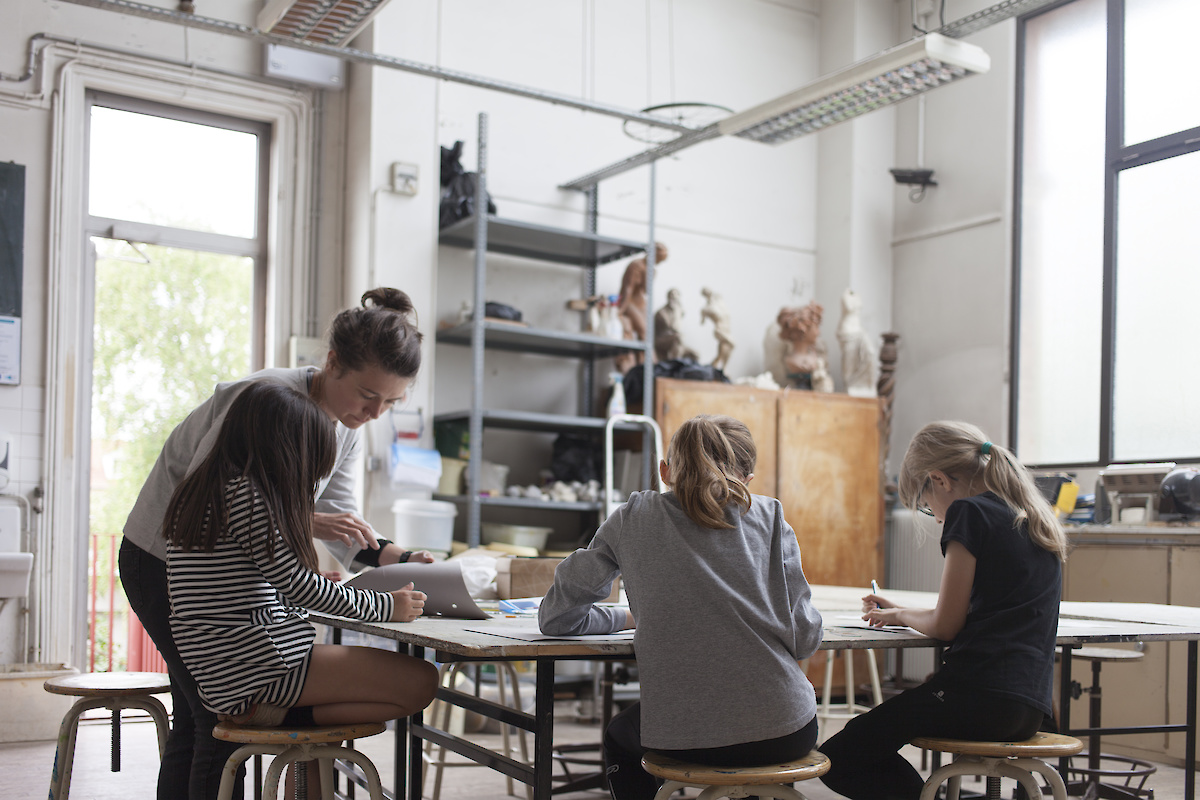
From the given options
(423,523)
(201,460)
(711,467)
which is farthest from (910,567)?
(201,460)

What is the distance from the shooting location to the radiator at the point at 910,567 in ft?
19.9

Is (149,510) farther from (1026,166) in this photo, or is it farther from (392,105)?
(1026,166)

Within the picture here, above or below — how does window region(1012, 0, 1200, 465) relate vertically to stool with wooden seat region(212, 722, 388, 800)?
above

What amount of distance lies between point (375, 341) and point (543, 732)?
0.87 metres

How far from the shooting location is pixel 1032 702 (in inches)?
85.7

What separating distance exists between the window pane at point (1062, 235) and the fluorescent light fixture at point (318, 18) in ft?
13.1

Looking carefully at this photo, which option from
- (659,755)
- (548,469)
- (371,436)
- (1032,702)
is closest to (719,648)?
(659,755)

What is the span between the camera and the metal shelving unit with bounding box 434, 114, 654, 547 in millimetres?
5117

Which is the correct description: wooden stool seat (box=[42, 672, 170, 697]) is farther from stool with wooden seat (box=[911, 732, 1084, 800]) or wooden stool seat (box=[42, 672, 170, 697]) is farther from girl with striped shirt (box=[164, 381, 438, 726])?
stool with wooden seat (box=[911, 732, 1084, 800])

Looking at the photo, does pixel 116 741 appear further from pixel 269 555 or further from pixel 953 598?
pixel 953 598

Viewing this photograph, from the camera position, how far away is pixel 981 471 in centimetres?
231

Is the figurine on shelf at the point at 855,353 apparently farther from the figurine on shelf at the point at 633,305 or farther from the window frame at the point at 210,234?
the window frame at the point at 210,234

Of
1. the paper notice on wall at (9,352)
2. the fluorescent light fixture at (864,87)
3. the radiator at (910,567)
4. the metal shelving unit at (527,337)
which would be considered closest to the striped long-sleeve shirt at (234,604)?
the fluorescent light fixture at (864,87)

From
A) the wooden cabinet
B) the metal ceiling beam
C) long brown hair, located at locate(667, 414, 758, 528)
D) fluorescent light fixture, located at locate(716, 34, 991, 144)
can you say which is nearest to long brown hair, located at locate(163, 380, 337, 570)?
long brown hair, located at locate(667, 414, 758, 528)
